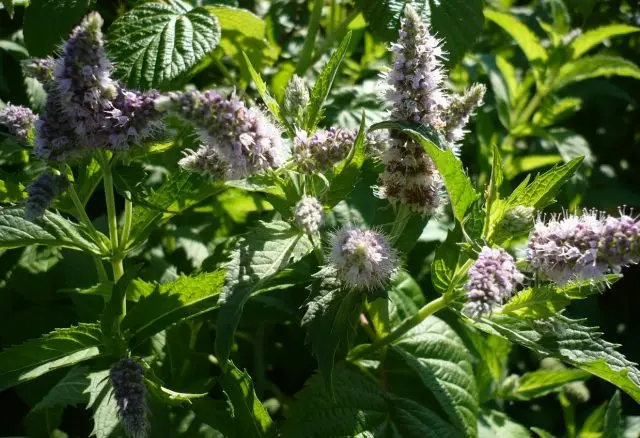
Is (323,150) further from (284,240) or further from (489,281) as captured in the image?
(489,281)

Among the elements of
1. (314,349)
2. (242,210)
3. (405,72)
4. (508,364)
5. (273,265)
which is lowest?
(508,364)

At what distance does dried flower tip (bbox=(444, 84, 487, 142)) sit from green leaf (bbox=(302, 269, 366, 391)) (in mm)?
490

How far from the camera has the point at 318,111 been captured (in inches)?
71.6

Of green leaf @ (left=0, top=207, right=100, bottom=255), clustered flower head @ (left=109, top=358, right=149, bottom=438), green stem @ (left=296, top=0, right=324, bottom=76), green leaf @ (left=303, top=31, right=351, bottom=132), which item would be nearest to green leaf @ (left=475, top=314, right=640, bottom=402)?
green leaf @ (left=303, top=31, right=351, bottom=132)

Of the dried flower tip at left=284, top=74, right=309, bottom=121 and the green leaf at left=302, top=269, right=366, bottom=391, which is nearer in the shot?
the green leaf at left=302, top=269, right=366, bottom=391

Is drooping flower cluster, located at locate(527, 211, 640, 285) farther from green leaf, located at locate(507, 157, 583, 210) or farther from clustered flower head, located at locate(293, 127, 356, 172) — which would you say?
clustered flower head, located at locate(293, 127, 356, 172)

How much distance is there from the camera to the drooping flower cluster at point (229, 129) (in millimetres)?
1458

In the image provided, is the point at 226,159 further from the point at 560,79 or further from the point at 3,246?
the point at 560,79

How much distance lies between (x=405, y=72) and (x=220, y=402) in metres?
1.12

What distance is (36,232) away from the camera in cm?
186

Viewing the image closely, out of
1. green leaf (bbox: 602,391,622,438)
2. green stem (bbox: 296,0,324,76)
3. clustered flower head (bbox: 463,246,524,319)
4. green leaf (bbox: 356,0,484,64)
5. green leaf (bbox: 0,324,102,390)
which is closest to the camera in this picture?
clustered flower head (bbox: 463,246,524,319)

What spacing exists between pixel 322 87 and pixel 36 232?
2.79ft

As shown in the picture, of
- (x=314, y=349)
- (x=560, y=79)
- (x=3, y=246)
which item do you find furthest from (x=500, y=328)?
(x=560, y=79)

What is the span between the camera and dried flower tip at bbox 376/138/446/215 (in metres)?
1.73
